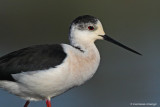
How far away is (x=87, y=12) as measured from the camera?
486 inches

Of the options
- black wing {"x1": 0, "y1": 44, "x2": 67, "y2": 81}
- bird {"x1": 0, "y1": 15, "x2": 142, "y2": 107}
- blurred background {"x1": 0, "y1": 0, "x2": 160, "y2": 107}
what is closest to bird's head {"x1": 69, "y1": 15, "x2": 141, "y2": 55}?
bird {"x1": 0, "y1": 15, "x2": 142, "y2": 107}

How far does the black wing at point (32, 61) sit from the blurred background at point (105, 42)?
2.42 metres

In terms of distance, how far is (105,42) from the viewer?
1093 centimetres

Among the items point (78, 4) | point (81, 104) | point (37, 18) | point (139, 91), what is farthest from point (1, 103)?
point (78, 4)

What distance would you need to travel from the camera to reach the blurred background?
8.48m

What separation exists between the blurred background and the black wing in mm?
2424

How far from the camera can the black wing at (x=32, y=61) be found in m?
5.80

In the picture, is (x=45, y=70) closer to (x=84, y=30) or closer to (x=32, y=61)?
(x=32, y=61)

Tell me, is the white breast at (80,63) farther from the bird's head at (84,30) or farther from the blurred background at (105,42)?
the blurred background at (105,42)

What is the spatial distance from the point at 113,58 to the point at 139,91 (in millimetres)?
1714

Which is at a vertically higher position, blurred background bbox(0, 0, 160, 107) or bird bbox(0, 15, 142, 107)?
bird bbox(0, 15, 142, 107)

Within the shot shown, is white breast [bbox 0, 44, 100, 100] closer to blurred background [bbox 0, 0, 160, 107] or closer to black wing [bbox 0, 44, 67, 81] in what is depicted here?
black wing [bbox 0, 44, 67, 81]

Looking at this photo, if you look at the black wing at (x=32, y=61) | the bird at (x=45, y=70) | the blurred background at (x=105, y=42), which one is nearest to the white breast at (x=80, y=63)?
the bird at (x=45, y=70)

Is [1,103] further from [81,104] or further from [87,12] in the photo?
[87,12]
